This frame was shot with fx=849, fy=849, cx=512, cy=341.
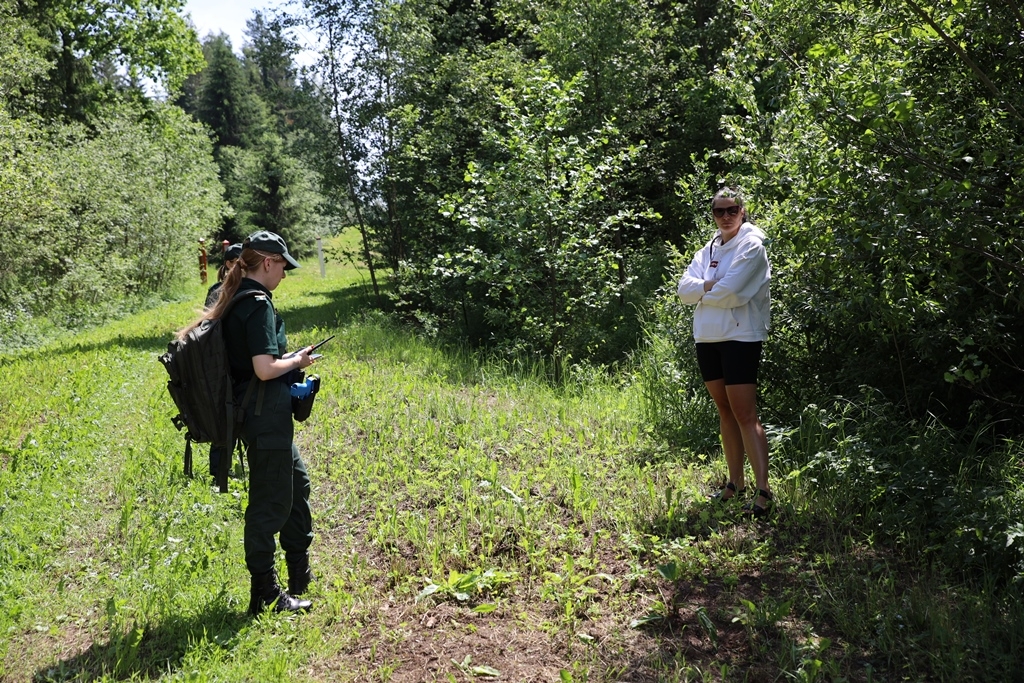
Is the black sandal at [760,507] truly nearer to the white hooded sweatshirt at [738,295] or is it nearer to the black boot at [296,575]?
the white hooded sweatshirt at [738,295]

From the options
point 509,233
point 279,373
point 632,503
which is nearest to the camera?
point 279,373

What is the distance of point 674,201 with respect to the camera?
13.7m

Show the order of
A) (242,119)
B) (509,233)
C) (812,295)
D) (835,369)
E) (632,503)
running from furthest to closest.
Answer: (242,119) < (509,233) < (835,369) < (812,295) < (632,503)

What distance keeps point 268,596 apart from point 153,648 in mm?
599

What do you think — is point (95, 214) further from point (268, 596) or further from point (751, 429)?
point (751, 429)

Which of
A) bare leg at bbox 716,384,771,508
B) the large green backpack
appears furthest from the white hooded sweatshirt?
the large green backpack

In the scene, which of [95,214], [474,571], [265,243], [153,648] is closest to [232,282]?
[265,243]

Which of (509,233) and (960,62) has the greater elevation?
(960,62)

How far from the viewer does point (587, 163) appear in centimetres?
1031

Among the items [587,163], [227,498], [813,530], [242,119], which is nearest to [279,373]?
[227,498]

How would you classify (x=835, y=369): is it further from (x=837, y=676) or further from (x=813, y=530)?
(x=837, y=676)

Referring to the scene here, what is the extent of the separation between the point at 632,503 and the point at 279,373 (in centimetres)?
262

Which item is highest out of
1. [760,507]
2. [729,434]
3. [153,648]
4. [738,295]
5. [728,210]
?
[728,210]

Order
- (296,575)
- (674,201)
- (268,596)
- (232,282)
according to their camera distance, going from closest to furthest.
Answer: (232,282) < (268,596) < (296,575) < (674,201)
